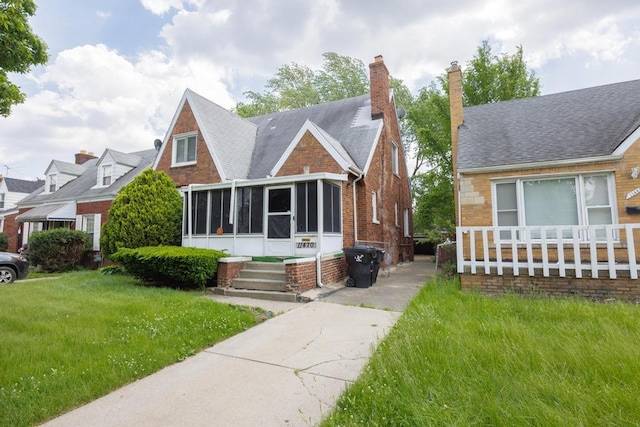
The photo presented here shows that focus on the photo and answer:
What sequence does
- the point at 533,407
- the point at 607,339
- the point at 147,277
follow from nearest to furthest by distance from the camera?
the point at 533,407, the point at 607,339, the point at 147,277

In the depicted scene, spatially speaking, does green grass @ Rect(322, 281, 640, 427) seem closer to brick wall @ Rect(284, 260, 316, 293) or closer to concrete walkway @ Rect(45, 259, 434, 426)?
concrete walkway @ Rect(45, 259, 434, 426)

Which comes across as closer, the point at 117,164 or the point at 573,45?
the point at 573,45

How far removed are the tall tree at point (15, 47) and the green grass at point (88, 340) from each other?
3952 mm

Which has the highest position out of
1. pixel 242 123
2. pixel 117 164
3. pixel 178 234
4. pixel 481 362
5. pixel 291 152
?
pixel 242 123

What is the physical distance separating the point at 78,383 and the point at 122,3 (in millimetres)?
11202

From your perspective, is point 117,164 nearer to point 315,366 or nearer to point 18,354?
point 18,354

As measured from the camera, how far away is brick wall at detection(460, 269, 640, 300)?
661 centimetres

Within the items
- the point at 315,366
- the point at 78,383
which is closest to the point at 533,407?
the point at 315,366

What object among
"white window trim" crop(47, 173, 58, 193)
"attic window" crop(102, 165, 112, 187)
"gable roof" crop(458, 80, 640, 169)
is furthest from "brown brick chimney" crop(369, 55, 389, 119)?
"white window trim" crop(47, 173, 58, 193)

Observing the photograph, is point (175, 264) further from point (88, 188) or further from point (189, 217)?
point (88, 188)

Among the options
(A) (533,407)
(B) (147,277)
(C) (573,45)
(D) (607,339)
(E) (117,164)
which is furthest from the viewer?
(E) (117,164)

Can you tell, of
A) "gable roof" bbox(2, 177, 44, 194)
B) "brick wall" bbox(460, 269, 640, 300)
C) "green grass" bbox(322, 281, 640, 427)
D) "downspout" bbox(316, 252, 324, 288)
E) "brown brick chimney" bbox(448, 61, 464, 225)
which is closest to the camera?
"green grass" bbox(322, 281, 640, 427)

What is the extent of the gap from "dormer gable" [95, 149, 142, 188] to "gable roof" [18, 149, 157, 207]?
0.28 m

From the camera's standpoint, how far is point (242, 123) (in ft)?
55.3
